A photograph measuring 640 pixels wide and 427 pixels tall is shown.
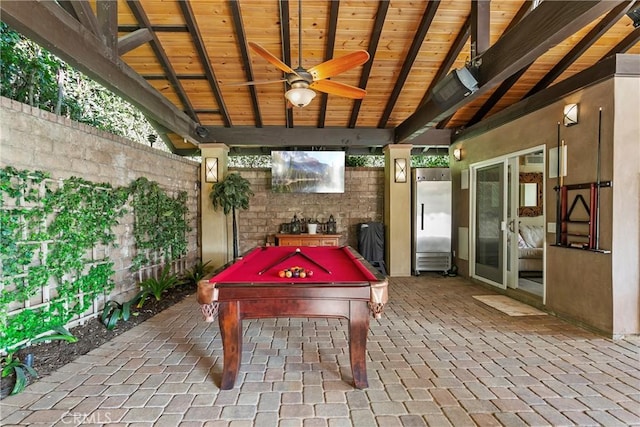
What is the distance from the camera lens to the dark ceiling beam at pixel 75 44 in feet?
7.27

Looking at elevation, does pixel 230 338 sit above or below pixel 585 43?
below

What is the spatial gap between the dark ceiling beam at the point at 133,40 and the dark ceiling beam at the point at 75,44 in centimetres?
24

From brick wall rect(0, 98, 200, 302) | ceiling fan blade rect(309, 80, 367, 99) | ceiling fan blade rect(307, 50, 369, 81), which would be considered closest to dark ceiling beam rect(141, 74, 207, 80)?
brick wall rect(0, 98, 200, 302)

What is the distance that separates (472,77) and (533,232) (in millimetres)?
4239

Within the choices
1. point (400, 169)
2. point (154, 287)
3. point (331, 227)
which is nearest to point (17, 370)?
point (154, 287)

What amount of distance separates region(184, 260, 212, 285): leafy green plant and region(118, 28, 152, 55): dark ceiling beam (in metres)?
3.43

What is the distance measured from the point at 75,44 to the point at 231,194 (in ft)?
10.8

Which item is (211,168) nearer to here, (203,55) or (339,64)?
(203,55)

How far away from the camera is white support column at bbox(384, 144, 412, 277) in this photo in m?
6.36

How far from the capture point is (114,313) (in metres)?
3.60

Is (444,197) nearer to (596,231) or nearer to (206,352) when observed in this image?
(596,231)

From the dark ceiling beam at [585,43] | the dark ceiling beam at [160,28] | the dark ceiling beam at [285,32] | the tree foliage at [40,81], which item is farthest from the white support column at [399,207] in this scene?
the tree foliage at [40,81]

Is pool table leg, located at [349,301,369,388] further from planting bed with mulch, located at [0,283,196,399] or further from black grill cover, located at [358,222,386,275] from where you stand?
black grill cover, located at [358,222,386,275]

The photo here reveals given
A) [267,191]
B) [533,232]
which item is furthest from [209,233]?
[533,232]
